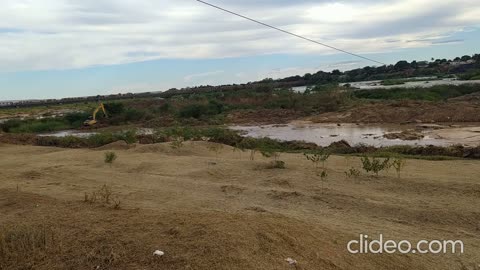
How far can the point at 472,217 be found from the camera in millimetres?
6828

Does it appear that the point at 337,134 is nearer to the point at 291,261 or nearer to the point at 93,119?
the point at 291,261

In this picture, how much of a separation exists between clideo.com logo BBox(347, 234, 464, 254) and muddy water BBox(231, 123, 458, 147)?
1565cm

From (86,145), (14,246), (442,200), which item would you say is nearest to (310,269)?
(14,246)

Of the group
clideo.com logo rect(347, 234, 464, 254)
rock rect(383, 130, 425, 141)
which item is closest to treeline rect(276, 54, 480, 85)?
rock rect(383, 130, 425, 141)

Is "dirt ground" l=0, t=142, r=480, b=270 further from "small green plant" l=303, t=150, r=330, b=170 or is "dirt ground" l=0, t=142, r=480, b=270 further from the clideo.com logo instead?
"small green plant" l=303, t=150, r=330, b=170

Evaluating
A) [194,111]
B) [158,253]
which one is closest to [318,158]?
[158,253]

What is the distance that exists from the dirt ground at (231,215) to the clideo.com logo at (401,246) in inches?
5.0

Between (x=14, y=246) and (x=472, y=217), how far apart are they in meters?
6.19

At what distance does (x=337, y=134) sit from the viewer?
88.1 feet

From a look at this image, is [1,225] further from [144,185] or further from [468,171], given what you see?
[468,171]

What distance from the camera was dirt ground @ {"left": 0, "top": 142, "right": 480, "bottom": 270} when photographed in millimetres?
4664

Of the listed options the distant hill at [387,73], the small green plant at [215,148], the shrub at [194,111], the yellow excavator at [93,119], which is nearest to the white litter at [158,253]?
the small green plant at [215,148]

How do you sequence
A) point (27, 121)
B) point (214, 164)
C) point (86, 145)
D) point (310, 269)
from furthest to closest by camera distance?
Result: point (27, 121)
point (86, 145)
point (214, 164)
point (310, 269)

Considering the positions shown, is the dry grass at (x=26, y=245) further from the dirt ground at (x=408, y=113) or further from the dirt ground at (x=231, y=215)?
the dirt ground at (x=408, y=113)
